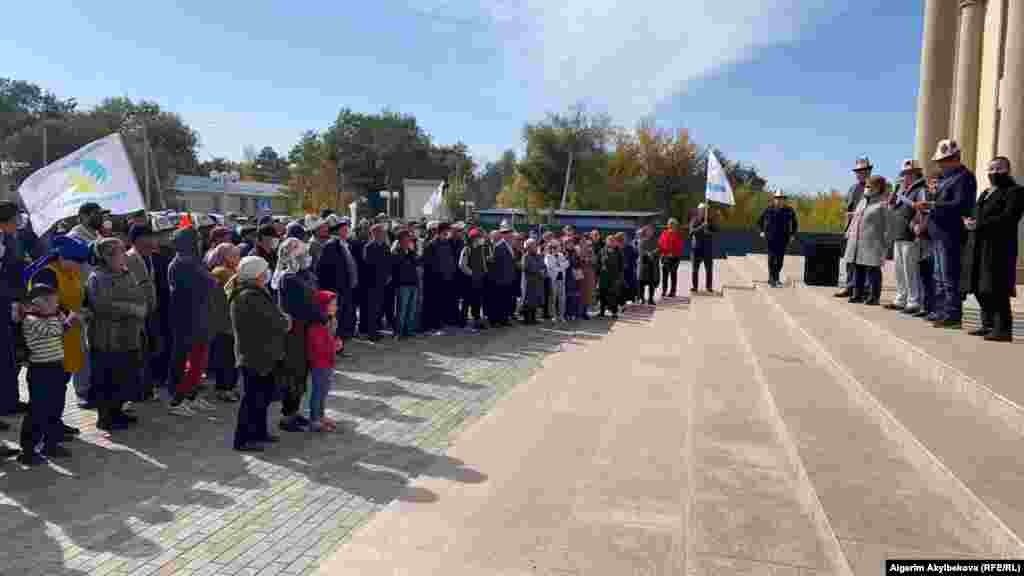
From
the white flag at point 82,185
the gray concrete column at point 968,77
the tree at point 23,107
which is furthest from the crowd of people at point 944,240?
the tree at point 23,107

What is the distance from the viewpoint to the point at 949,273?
737 cm

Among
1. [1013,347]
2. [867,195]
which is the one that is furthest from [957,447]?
[867,195]

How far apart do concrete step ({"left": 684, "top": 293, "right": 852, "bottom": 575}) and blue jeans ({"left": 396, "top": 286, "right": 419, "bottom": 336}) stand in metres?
A: 6.20

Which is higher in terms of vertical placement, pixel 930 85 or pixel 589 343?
pixel 930 85

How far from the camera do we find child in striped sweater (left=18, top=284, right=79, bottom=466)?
5.45 m

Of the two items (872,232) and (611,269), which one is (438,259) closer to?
(611,269)

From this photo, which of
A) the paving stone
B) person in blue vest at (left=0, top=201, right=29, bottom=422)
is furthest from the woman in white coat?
person in blue vest at (left=0, top=201, right=29, bottom=422)

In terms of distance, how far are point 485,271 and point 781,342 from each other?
6.22 m

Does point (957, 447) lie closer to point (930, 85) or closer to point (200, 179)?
point (930, 85)

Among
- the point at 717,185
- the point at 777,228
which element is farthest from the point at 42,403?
the point at 717,185

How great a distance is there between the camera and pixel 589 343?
11.9 metres

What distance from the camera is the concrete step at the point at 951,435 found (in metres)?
3.27

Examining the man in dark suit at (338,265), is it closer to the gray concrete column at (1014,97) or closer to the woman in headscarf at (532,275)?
the woman in headscarf at (532,275)

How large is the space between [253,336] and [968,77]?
17.5 metres
